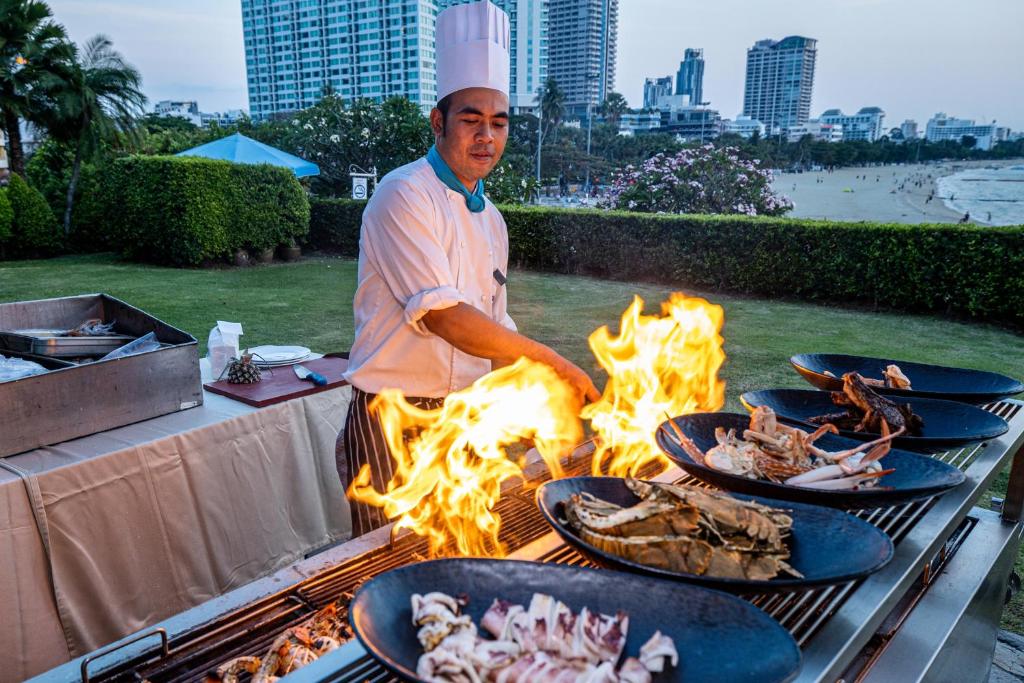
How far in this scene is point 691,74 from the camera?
19388 centimetres

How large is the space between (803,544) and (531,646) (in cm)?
68

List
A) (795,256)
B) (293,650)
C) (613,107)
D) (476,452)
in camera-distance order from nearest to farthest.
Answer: (293,650) < (476,452) < (795,256) < (613,107)

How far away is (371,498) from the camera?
1.93 metres

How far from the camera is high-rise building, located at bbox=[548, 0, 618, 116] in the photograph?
102 metres

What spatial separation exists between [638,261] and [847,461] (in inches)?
508

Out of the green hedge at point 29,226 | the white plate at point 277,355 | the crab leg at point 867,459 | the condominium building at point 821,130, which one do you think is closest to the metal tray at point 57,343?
the white plate at point 277,355

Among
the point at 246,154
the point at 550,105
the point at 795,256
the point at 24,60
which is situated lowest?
the point at 795,256

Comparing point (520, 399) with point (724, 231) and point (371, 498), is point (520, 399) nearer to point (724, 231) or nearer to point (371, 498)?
point (371, 498)

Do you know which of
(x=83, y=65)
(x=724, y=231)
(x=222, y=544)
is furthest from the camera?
(x=83, y=65)

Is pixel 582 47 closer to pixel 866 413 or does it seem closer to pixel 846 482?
pixel 866 413

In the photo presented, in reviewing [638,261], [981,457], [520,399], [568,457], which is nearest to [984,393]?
[981,457]

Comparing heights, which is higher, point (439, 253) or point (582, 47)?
point (582, 47)

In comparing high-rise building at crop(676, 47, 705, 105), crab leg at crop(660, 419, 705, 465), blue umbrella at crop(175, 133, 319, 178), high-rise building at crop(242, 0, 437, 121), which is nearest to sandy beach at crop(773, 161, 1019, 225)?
blue umbrella at crop(175, 133, 319, 178)

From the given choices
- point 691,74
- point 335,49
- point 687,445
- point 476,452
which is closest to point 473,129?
point 476,452
